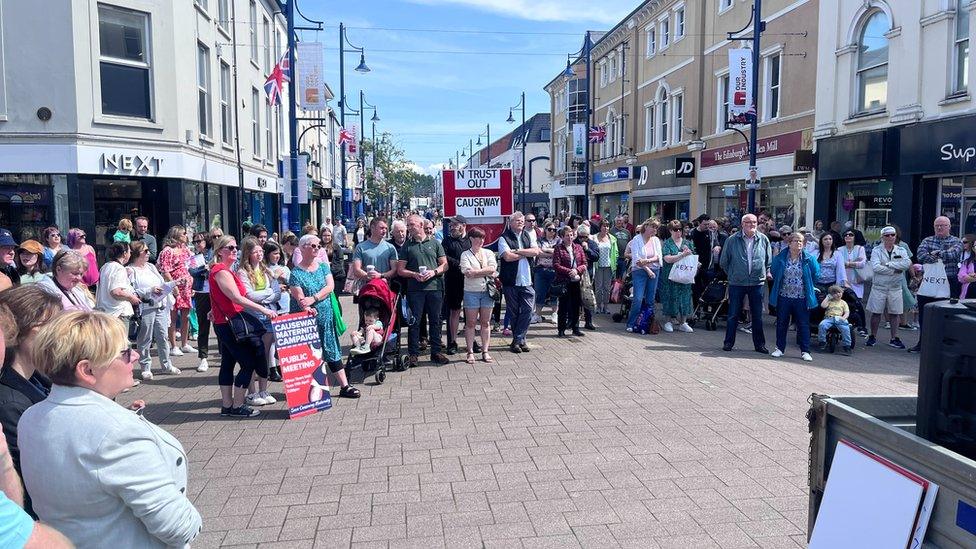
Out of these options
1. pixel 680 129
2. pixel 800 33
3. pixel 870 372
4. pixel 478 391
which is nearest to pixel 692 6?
pixel 680 129

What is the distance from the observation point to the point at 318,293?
7.21 meters

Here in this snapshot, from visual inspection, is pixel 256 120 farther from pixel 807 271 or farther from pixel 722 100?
pixel 807 271

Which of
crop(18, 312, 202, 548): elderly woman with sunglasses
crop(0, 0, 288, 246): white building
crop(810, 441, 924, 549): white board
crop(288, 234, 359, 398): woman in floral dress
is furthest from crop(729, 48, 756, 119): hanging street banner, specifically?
crop(18, 312, 202, 548): elderly woman with sunglasses

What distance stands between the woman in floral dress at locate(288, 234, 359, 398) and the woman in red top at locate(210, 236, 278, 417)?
0.54 m

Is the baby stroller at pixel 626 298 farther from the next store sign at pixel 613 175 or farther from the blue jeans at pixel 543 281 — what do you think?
the next store sign at pixel 613 175

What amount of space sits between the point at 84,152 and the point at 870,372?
48.4 feet

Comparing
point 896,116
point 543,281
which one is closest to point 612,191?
point 896,116

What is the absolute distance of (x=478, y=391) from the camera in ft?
24.8

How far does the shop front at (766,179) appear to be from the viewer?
66.2 ft

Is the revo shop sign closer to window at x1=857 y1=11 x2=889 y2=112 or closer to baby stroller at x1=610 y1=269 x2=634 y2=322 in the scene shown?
baby stroller at x1=610 y1=269 x2=634 y2=322

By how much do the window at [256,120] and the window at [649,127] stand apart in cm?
1761

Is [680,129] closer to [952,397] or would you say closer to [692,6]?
[692,6]

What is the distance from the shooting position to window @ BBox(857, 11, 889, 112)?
16672 mm

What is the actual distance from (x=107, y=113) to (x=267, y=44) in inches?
483
